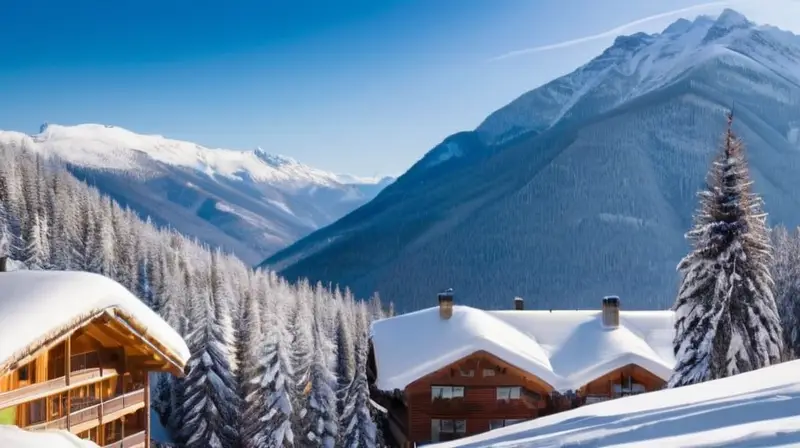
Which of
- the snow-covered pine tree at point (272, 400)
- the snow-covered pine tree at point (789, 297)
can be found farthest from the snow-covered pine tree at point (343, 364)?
the snow-covered pine tree at point (789, 297)

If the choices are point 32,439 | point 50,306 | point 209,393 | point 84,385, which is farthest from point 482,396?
point 32,439

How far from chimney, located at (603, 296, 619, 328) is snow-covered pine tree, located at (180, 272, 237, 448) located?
23.7 meters

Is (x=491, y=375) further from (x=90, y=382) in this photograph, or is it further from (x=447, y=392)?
(x=90, y=382)

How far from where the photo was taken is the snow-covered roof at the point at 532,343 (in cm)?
3384

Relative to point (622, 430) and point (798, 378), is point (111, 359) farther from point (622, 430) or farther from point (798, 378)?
point (798, 378)

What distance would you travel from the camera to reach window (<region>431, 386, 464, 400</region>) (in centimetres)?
3441

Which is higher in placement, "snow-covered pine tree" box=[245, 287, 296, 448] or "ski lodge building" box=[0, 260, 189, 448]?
"ski lodge building" box=[0, 260, 189, 448]

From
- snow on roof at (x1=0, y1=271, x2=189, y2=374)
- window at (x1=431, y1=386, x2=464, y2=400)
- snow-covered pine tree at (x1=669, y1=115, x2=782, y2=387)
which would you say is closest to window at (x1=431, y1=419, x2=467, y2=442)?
window at (x1=431, y1=386, x2=464, y2=400)

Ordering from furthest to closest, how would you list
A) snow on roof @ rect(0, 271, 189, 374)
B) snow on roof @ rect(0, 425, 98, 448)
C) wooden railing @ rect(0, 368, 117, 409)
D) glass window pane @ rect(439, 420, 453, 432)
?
glass window pane @ rect(439, 420, 453, 432)
wooden railing @ rect(0, 368, 117, 409)
snow on roof @ rect(0, 271, 189, 374)
snow on roof @ rect(0, 425, 98, 448)

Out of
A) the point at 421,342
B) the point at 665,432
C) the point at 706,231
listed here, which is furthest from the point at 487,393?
the point at 665,432

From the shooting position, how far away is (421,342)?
35.5 metres

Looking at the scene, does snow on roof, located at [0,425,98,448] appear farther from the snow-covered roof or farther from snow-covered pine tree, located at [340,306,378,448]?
snow-covered pine tree, located at [340,306,378,448]

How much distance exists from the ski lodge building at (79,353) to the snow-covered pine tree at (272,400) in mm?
22036

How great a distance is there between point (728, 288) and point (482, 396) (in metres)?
14.0
